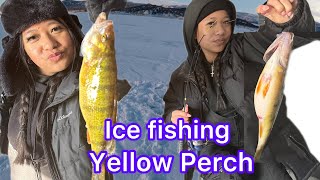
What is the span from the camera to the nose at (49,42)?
1686 millimetres

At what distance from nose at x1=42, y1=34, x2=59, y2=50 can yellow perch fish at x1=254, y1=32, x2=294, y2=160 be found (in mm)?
747

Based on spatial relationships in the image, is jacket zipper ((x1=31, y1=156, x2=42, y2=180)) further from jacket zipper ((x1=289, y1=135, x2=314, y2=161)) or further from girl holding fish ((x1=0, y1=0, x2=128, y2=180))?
jacket zipper ((x1=289, y1=135, x2=314, y2=161))

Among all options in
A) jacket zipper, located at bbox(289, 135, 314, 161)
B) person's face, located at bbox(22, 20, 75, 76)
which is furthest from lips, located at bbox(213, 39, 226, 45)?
person's face, located at bbox(22, 20, 75, 76)

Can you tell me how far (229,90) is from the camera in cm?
174

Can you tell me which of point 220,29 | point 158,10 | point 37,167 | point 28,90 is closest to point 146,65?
point 158,10

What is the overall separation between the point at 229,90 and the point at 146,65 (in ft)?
1.11

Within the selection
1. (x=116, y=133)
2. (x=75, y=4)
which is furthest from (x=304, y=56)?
(x=75, y=4)

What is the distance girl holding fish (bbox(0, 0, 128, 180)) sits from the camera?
169 centimetres

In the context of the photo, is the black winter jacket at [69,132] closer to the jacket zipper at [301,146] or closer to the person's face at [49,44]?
the person's face at [49,44]

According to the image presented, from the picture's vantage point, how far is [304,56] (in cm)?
169

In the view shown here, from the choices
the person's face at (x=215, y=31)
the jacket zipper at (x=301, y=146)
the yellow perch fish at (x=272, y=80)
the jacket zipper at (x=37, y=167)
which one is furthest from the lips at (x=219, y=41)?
the jacket zipper at (x=37, y=167)

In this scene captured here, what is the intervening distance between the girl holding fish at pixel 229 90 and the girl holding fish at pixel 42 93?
29 centimetres

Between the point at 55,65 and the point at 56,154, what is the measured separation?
35 centimetres

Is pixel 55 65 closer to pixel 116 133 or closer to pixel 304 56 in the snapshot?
pixel 116 133
